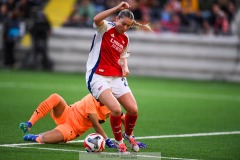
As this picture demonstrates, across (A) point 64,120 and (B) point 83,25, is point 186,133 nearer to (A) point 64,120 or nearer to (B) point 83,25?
(A) point 64,120

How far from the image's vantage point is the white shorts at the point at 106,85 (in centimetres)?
1034

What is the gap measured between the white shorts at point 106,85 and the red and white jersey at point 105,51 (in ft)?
0.27

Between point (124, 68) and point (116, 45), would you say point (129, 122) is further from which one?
point (116, 45)

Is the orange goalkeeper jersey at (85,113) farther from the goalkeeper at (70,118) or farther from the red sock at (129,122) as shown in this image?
the red sock at (129,122)

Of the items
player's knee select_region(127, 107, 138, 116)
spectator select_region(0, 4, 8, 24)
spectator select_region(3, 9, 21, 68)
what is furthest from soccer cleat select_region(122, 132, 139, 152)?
spectator select_region(0, 4, 8, 24)

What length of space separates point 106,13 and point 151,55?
54.5ft

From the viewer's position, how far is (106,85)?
10367 millimetres

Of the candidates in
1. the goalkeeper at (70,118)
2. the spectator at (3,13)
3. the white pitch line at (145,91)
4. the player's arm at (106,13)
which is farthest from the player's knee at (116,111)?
the spectator at (3,13)

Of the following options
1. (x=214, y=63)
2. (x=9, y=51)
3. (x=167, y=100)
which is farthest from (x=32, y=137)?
(x=9, y=51)

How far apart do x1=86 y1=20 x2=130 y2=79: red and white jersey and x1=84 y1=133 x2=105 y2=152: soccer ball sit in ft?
3.55

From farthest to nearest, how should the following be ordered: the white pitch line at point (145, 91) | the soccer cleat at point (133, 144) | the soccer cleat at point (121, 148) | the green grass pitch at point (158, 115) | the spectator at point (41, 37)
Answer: the spectator at point (41, 37)
the white pitch line at point (145, 91)
the soccer cleat at point (133, 144)
the green grass pitch at point (158, 115)
the soccer cleat at point (121, 148)

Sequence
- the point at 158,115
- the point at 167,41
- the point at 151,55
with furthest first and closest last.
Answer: the point at 151,55 < the point at 167,41 < the point at 158,115

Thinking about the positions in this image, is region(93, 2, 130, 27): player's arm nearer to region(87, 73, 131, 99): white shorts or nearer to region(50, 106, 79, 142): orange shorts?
region(87, 73, 131, 99): white shorts

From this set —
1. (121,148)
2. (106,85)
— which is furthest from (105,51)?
(121,148)
